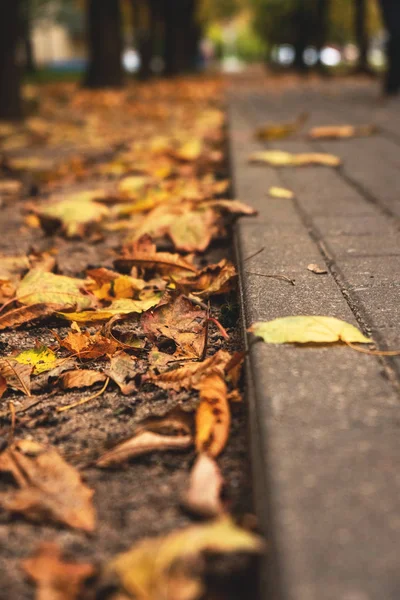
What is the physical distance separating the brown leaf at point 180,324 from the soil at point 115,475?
0.04 metres

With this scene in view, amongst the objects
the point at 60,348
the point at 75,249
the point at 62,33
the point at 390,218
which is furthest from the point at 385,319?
the point at 62,33

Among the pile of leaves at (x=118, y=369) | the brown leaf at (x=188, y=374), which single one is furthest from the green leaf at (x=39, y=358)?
the brown leaf at (x=188, y=374)

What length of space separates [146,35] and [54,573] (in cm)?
2200

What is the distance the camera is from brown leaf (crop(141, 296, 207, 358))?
5.44 ft

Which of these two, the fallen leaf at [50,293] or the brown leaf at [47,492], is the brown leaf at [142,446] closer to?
the brown leaf at [47,492]

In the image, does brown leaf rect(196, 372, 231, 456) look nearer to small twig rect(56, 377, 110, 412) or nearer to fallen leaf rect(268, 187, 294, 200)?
small twig rect(56, 377, 110, 412)

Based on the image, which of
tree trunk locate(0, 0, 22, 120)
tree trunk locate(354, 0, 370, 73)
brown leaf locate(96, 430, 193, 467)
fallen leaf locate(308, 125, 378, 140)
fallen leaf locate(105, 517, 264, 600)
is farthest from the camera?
tree trunk locate(354, 0, 370, 73)

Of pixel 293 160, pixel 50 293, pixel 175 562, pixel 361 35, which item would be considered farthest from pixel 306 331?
pixel 361 35

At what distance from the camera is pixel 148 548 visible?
2.90 feet

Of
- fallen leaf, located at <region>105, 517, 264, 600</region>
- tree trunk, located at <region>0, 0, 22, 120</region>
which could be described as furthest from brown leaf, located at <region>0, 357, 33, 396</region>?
tree trunk, located at <region>0, 0, 22, 120</region>

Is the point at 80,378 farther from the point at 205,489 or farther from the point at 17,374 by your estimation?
the point at 205,489

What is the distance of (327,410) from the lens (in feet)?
3.78

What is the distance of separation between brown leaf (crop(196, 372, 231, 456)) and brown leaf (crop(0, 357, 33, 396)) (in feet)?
1.30

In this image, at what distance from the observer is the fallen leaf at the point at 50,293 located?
6.28ft
